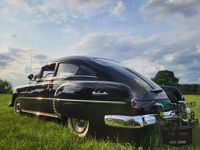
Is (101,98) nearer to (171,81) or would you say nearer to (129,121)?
(129,121)

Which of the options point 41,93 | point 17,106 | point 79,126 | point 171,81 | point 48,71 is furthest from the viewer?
point 171,81

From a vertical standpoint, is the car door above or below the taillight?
above

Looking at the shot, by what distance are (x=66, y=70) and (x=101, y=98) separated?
161cm

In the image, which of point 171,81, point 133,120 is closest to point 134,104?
point 133,120

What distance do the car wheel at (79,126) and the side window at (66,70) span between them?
3.05ft

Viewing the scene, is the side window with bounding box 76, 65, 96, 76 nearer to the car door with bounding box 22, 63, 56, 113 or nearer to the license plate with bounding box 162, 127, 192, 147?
the car door with bounding box 22, 63, 56, 113

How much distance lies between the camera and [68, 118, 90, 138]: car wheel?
5934 millimetres

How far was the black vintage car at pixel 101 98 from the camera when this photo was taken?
5238 mm

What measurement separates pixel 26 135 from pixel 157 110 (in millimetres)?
2351

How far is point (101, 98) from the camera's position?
546 centimetres

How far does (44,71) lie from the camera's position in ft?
26.7

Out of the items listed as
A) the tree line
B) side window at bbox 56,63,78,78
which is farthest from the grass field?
the tree line

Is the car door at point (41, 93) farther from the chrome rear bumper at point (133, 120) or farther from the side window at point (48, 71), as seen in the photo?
the chrome rear bumper at point (133, 120)

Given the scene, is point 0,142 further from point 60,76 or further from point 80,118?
point 60,76
